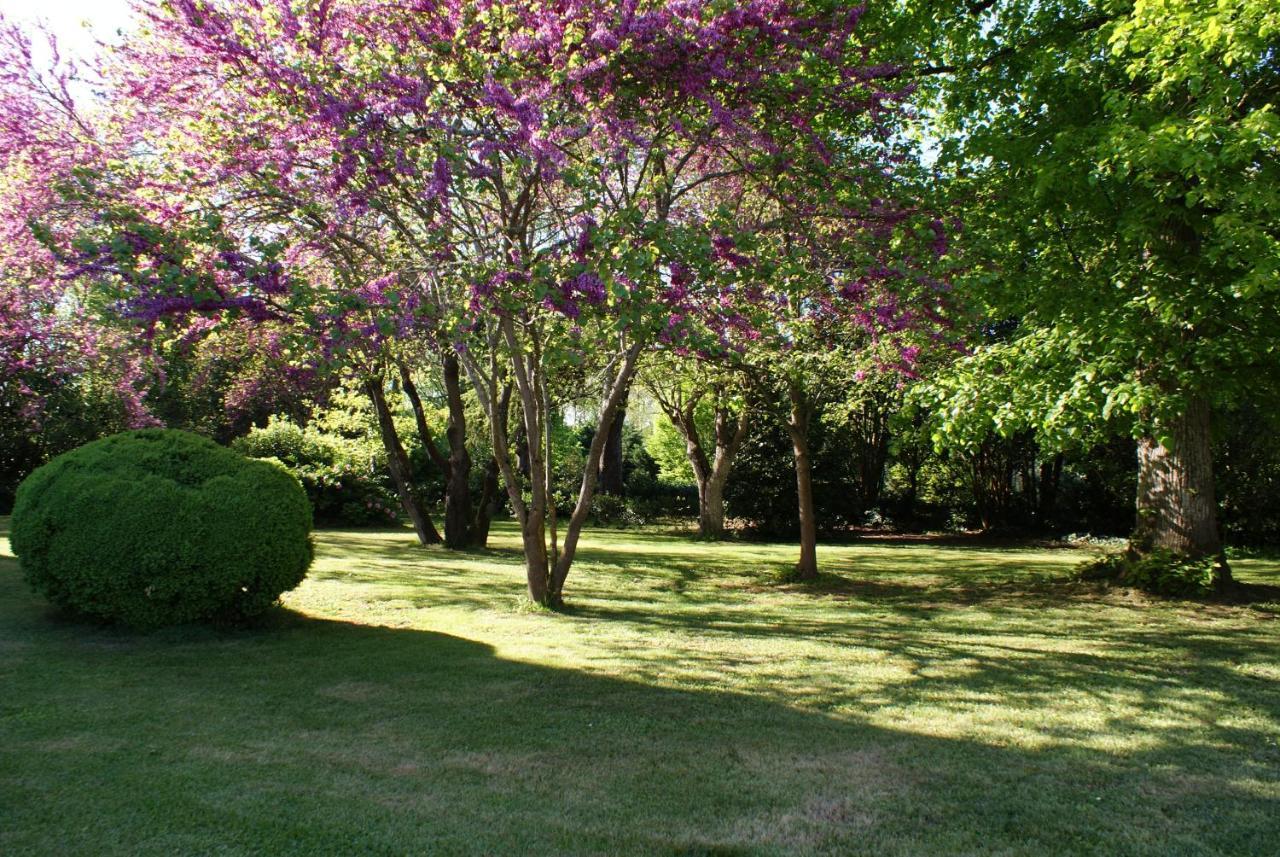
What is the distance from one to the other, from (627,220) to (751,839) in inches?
174

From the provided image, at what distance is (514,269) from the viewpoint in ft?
23.0

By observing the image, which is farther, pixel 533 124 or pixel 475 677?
pixel 533 124

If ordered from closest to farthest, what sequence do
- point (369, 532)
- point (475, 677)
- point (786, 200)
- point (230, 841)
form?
Result: point (230, 841) → point (475, 677) → point (786, 200) → point (369, 532)

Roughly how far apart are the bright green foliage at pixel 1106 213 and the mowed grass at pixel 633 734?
2565 mm

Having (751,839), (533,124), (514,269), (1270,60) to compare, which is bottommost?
(751,839)

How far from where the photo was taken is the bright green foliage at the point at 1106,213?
728cm

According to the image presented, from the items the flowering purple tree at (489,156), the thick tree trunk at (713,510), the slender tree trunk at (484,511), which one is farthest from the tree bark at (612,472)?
the flowering purple tree at (489,156)

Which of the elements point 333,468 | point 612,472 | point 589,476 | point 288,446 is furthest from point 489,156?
point 612,472

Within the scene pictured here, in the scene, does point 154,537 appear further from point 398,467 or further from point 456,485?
point 456,485

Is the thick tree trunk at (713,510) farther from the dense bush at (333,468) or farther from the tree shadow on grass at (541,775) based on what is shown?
the tree shadow on grass at (541,775)

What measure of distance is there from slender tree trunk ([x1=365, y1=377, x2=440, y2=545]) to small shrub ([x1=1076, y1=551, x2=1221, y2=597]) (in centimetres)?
1184

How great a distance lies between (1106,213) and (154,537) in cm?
947

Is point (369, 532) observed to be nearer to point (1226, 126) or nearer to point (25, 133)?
point (25, 133)

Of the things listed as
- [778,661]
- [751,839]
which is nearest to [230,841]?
[751,839]
